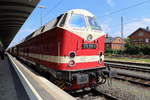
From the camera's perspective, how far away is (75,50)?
6246mm

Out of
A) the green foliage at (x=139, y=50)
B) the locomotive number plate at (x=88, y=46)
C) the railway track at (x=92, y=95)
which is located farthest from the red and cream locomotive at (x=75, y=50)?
the green foliage at (x=139, y=50)

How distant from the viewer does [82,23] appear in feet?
21.8

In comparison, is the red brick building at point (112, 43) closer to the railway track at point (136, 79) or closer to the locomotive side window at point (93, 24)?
the railway track at point (136, 79)

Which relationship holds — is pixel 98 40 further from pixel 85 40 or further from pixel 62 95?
pixel 62 95

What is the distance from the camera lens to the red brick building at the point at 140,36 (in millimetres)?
60844

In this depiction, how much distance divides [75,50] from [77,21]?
1.10m

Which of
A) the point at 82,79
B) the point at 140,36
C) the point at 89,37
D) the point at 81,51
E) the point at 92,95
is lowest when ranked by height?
the point at 92,95

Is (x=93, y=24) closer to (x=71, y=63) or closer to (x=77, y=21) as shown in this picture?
(x=77, y=21)

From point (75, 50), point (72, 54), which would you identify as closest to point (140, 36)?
point (75, 50)

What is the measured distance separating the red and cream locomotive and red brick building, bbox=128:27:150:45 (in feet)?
186

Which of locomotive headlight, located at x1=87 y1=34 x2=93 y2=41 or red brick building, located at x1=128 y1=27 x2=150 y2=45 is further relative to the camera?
red brick building, located at x1=128 y1=27 x2=150 y2=45

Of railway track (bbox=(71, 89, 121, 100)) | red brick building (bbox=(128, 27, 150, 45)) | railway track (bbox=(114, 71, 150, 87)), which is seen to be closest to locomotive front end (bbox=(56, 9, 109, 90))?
railway track (bbox=(71, 89, 121, 100))

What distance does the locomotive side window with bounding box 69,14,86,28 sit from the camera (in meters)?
6.34

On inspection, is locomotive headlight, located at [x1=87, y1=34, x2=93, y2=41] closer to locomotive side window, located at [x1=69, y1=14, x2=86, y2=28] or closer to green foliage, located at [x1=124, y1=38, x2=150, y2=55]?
locomotive side window, located at [x1=69, y1=14, x2=86, y2=28]
